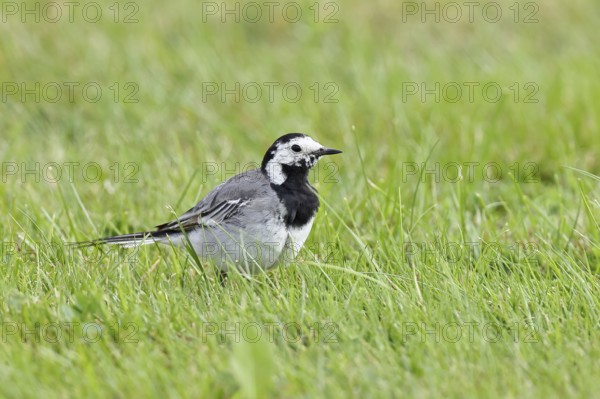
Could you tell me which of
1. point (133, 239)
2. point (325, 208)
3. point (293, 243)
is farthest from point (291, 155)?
point (133, 239)

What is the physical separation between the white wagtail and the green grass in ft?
0.40

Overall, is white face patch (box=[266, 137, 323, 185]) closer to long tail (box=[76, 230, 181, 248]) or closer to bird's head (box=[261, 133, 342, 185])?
bird's head (box=[261, 133, 342, 185])

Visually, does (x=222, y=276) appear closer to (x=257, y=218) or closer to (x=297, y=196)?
(x=257, y=218)

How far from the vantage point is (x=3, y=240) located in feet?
16.9

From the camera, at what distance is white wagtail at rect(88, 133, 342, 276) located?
4789 mm

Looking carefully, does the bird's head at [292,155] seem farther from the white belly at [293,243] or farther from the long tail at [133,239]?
the long tail at [133,239]

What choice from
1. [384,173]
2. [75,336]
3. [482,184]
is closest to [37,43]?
[384,173]

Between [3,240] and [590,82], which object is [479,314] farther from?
[590,82]

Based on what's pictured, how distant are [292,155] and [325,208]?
0.42 meters

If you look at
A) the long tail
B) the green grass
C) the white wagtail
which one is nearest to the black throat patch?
the white wagtail

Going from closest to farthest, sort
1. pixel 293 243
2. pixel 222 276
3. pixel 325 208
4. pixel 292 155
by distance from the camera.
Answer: pixel 293 243 < pixel 222 276 < pixel 292 155 < pixel 325 208

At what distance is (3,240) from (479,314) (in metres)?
2.70

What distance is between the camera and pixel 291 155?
505 centimetres

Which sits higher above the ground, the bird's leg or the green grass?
→ the green grass
